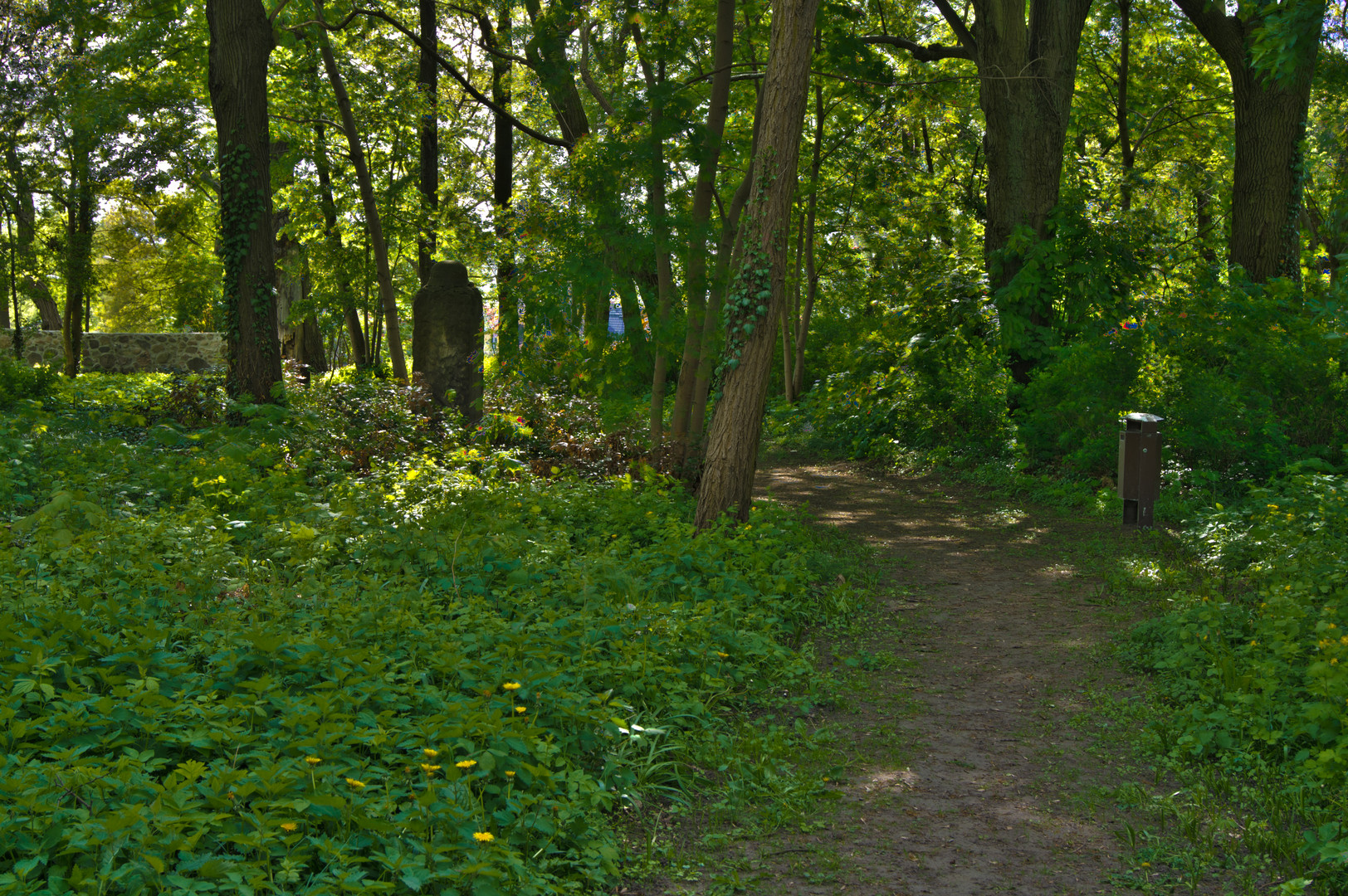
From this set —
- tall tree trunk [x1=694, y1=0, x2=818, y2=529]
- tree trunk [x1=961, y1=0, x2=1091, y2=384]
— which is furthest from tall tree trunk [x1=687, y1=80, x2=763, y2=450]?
tree trunk [x1=961, y1=0, x2=1091, y2=384]

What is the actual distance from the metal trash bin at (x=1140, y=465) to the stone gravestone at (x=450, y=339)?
8.29 metres

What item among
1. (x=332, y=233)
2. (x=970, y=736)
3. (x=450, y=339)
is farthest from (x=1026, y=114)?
(x=332, y=233)

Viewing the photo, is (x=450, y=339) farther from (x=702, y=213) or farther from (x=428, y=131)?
(x=428, y=131)

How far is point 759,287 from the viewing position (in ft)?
27.6

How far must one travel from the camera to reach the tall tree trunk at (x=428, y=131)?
1723 centimetres

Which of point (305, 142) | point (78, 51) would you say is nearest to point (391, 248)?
point (305, 142)

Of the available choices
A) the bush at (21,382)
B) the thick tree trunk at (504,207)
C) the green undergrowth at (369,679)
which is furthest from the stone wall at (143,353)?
the green undergrowth at (369,679)

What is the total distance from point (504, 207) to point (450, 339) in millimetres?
5041

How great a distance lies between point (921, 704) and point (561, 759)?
8.16 feet

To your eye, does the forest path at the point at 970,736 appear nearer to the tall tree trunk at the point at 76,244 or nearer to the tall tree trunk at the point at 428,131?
the tall tree trunk at the point at 428,131

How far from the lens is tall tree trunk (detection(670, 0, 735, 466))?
10.2 m

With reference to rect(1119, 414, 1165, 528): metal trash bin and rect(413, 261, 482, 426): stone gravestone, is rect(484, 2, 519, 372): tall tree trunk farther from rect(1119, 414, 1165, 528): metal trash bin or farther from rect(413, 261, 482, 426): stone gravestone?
rect(1119, 414, 1165, 528): metal trash bin

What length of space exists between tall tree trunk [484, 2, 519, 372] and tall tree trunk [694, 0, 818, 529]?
6078 millimetres

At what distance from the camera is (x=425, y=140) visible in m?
18.1
